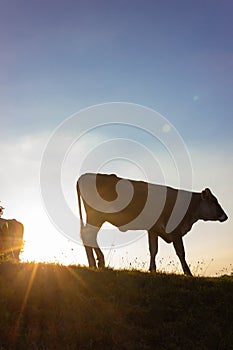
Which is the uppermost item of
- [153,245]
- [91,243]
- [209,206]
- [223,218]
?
[209,206]

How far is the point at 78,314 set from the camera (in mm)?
9711

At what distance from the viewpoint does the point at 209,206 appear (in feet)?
70.1

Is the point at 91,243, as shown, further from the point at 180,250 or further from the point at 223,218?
the point at 223,218

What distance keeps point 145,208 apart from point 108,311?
1041 centimetres

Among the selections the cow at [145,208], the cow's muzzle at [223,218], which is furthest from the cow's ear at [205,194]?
the cow's muzzle at [223,218]

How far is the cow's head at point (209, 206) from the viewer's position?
21.3m

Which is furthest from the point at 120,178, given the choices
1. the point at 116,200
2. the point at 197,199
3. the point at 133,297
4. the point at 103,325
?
the point at 103,325

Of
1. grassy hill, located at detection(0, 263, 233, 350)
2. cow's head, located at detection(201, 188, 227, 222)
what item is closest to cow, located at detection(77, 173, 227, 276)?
cow's head, located at detection(201, 188, 227, 222)

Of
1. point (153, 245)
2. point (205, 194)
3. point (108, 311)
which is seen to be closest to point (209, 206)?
point (205, 194)

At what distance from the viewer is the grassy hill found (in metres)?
9.07

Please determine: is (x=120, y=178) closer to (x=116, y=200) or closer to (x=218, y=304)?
(x=116, y=200)

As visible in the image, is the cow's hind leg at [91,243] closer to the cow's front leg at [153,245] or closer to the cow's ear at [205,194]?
the cow's front leg at [153,245]

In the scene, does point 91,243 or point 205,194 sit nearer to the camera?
point 91,243

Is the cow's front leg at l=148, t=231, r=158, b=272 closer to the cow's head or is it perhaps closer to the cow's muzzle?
the cow's head
